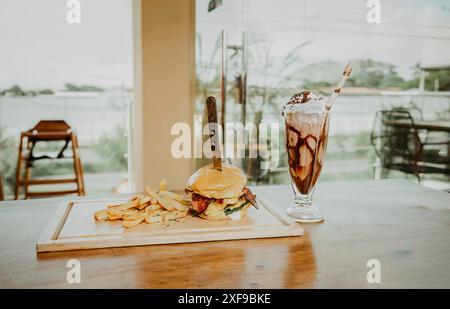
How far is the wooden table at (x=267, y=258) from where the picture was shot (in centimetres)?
80

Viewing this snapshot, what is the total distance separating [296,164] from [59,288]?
67 cm

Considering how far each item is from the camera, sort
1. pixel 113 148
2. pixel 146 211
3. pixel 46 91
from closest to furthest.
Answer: pixel 146 211
pixel 46 91
pixel 113 148

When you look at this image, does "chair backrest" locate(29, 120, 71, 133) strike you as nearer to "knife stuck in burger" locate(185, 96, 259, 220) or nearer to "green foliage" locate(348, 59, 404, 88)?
"green foliage" locate(348, 59, 404, 88)

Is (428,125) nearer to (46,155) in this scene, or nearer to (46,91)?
(46,155)

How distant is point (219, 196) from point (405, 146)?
314cm

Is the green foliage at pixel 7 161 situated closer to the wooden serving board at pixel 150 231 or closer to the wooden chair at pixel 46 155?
the wooden chair at pixel 46 155

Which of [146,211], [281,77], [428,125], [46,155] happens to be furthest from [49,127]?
[428,125]

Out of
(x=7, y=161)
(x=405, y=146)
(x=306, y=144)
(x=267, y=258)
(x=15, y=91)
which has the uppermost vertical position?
(x=15, y=91)

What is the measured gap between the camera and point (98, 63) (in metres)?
3.96

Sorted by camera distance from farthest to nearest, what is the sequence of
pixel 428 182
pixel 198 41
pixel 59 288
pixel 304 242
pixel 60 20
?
pixel 428 182 → pixel 60 20 → pixel 198 41 → pixel 304 242 → pixel 59 288

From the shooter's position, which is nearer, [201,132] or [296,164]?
[296,164]

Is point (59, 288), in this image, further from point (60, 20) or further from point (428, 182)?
point (428, 182)

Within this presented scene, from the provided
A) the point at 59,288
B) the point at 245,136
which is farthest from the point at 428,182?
the point at 59,288

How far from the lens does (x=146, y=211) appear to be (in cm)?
112
